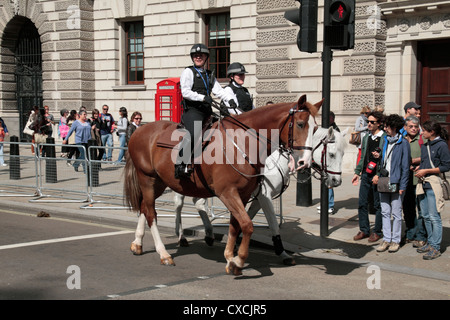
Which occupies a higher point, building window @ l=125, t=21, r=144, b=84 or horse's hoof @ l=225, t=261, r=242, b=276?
building window @ l=125, t=21, r=144, b=84

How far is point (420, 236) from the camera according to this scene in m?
8.33

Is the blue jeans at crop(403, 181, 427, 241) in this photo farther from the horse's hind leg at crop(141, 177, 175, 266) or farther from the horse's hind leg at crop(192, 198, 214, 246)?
the horse's hind leg at crop(141, 177, 175, 266)

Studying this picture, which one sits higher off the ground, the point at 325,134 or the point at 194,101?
the point at 194,101

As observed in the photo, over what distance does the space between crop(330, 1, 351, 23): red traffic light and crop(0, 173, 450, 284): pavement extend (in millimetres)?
3353

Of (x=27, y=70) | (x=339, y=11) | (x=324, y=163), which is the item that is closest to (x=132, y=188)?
(x=324, y=163)

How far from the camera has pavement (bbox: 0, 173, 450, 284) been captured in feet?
25.1

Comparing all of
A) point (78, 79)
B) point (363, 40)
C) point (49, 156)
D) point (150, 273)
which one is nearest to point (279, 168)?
point (150, 273)

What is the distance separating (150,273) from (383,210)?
353 centimetres

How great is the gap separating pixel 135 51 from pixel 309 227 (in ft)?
55.3

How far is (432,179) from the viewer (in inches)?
311

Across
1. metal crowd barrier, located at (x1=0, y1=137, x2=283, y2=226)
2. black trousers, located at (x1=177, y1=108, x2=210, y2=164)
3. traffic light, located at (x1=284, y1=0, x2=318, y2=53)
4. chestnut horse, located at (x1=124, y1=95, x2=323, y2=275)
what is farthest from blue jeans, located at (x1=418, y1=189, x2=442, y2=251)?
metal crowd barrier, located at (x1=0, y1=137, x2=283, y2=226)

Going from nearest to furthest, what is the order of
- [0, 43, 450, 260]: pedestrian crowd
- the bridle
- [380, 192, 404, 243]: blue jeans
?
the bridle, [0, 43, 450, 260]: pedestrian crowd, [380, 192, 404, 243]: blue jeans

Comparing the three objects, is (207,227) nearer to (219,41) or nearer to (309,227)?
(309,227)

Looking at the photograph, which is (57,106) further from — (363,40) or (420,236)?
(420,236)
